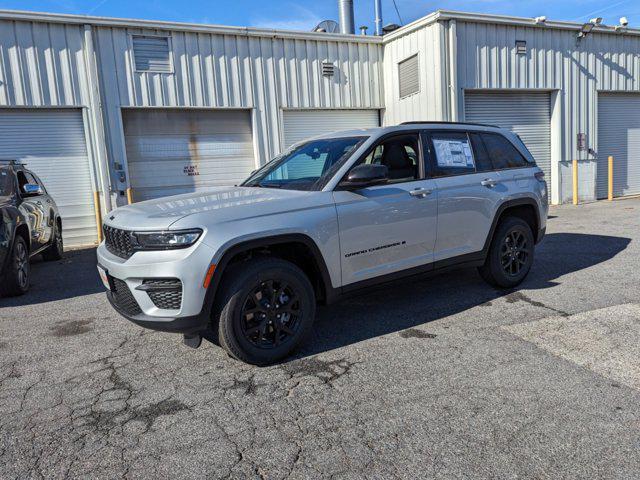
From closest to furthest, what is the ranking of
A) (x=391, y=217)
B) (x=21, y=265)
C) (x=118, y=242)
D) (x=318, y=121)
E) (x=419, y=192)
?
1. (x=118, y=242)
2. (x=391, y=217)
3. (x=419, y=192)
4. (x=21, y=265)
5. (x=318, y=121)

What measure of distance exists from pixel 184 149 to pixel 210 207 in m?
8.41

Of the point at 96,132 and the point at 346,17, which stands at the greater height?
the point at 346,17

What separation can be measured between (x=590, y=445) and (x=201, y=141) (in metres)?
10.6

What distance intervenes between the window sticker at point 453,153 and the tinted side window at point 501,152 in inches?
13.6

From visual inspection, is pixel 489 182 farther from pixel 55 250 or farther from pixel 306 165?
pixel 55 250

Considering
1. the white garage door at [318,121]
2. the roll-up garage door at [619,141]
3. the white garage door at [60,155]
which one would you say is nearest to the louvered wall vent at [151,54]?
the white garage door at [60,155]

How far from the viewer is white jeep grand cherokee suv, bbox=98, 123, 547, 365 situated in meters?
3.56

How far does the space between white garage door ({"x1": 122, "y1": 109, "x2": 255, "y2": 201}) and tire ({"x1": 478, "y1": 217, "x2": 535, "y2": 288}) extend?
7.77 m

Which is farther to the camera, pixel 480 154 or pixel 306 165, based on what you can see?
pixel 480 154

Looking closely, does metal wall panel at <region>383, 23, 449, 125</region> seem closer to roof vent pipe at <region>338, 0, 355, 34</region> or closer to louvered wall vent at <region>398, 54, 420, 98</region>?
louvered wall vent at <region>398, 54, 420, 98</region>

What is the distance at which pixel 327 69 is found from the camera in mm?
12648

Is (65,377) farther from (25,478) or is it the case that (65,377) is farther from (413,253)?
(413,253)

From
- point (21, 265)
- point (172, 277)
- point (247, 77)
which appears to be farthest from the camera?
point (247, 77)

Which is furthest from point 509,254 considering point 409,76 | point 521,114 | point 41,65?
point 41,65
